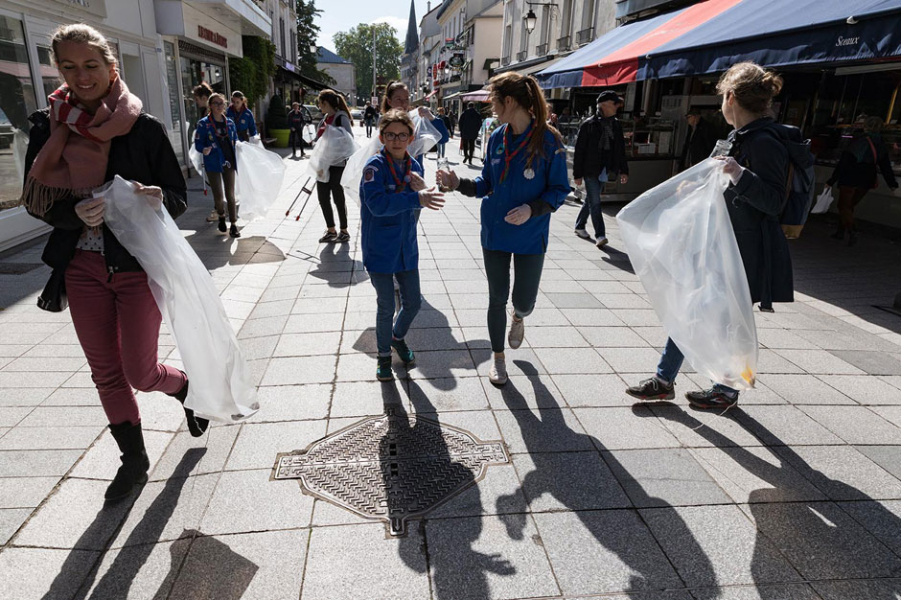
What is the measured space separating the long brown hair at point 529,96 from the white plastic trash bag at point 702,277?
782 millimetres

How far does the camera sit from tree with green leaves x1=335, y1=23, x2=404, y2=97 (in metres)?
110

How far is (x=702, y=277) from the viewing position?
3.13 meters

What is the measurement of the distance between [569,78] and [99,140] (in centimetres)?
1076

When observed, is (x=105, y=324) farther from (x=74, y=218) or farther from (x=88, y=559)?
(x=88, y=559)

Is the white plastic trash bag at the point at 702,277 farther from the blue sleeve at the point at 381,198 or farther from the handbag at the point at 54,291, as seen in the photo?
the handbag at the point at 54,291

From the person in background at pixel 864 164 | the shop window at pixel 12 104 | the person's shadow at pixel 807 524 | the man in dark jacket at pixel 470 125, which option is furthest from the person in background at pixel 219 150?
the man in dark jacket at pixel 470 125

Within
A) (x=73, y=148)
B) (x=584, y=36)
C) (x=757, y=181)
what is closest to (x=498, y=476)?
(x=757, y=181)

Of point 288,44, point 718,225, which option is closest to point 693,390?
point 718,225

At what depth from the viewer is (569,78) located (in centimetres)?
1170

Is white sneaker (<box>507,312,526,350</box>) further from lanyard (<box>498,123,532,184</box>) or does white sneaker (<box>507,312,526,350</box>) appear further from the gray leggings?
Result: the gray leggings

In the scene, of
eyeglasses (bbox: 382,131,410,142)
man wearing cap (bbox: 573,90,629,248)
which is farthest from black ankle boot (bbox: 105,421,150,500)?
man wearing cap (bbox: 573,90,629,248)

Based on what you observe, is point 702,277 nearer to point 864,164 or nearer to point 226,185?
point 226,185

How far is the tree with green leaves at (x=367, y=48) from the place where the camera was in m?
110

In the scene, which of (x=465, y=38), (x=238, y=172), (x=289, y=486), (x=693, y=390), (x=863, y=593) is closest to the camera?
(x=863, y=593)
